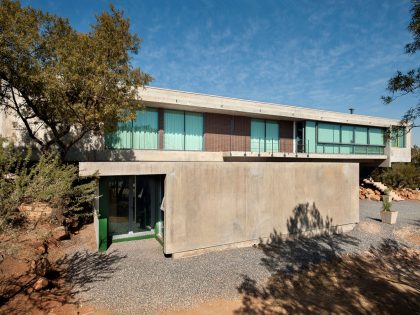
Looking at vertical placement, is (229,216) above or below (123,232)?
above

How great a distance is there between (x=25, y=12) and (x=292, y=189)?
47.7 ft

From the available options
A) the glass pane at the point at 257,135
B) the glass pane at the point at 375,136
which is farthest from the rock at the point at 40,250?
the glass pane at the point at 375,136

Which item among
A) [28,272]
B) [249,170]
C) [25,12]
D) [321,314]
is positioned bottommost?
[321,314]

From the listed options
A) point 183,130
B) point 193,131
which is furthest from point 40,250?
point 193,131

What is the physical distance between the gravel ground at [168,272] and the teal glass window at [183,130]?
318 inches

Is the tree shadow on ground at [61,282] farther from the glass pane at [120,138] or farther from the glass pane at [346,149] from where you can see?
the glass pane at [346,149]

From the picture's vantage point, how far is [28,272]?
877 centimetres

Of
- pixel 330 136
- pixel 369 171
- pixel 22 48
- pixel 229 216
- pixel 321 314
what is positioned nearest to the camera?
pixel 321 314

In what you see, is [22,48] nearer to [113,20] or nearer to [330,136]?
[113,20]

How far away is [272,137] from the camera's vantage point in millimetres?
22891

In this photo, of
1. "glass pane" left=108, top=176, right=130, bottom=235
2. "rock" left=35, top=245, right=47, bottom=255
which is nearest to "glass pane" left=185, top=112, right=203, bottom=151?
"glass pane" left=108, top=176, right=130, bottom=235

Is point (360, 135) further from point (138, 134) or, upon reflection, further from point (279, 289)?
point (279, 289)

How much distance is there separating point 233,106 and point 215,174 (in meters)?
9.73

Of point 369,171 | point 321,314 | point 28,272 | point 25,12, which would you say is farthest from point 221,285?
point 369,171
